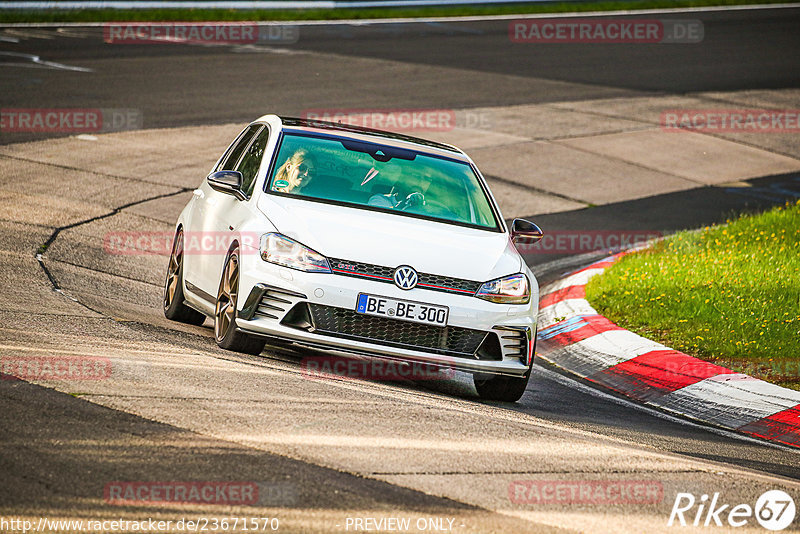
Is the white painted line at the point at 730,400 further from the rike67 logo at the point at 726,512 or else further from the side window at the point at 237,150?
the side window at the point at 237,150

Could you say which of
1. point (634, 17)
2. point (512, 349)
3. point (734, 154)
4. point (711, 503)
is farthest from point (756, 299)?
point (634, 17)

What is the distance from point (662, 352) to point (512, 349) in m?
2.31

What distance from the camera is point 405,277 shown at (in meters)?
7.04

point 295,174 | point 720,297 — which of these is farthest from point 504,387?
point 720,297

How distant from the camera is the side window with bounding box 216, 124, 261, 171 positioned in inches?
356

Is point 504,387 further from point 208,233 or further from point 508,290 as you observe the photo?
point 208,233

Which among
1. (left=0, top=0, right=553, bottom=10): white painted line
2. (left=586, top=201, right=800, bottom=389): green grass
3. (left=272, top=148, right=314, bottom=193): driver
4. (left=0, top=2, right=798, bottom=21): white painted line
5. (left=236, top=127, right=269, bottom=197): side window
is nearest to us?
(left=272, top=148, right=314, bottom=193): driver

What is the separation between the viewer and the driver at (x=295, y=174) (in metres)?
7.88

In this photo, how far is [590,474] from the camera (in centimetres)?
541

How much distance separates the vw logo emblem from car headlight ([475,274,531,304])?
1.46 feet

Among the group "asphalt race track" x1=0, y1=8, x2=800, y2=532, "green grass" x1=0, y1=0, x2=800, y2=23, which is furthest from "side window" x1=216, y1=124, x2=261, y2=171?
"green grass" x1=0, y1=0, x2=800, y2=23

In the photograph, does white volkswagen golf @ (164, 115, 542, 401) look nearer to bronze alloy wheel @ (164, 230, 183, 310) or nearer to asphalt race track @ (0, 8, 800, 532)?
asphalt race track @ (0, 8, 800, 532)

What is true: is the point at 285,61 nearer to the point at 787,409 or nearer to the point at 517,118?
the point at 517,118

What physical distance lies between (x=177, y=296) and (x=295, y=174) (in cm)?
155
